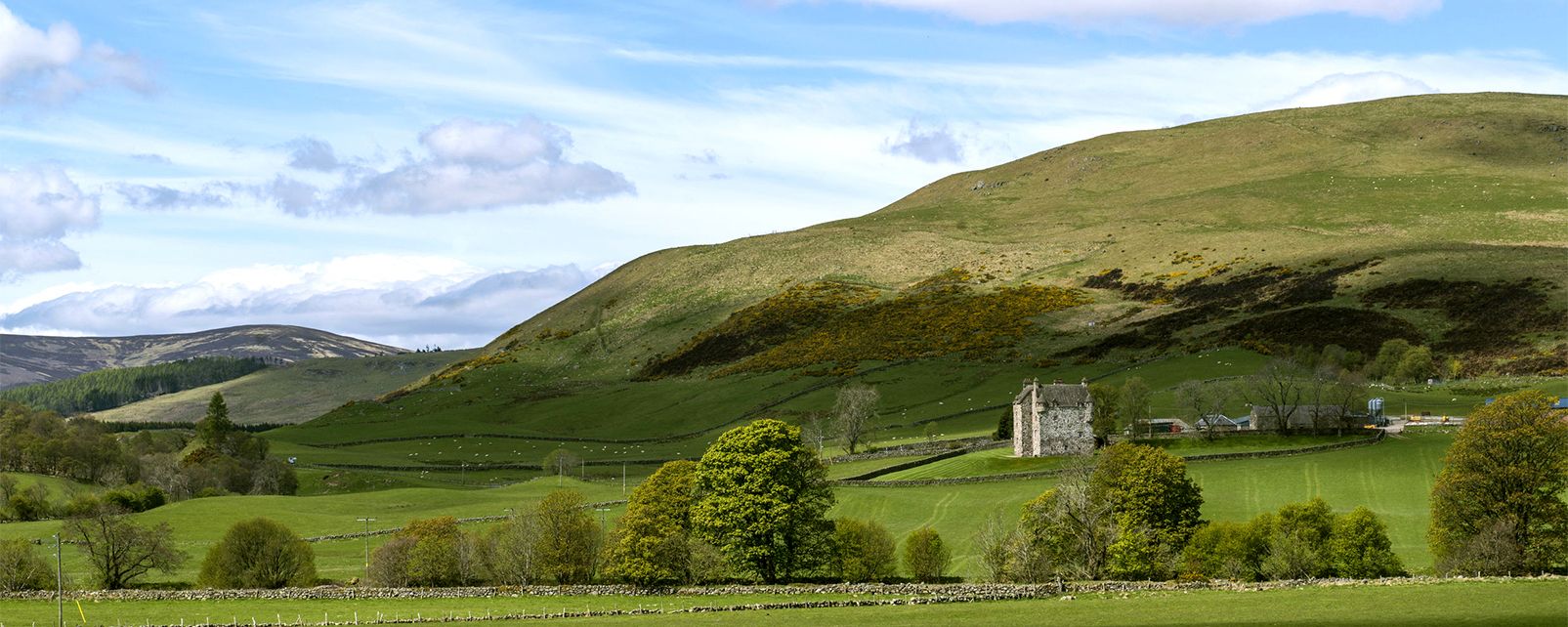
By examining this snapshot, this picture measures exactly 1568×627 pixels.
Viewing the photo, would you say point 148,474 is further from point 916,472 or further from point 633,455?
point 916,472

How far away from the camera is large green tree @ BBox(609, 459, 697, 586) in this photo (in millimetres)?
74250

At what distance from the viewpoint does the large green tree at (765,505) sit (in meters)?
75.3

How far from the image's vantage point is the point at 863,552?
77.1 m

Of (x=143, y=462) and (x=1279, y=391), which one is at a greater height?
(x=1279, y=391)

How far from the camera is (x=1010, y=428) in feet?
429

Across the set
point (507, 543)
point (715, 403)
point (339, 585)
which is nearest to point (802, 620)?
point (507, 543)

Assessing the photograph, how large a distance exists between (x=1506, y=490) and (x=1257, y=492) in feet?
98.5

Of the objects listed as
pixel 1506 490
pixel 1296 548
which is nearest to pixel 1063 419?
pixel 1296 548

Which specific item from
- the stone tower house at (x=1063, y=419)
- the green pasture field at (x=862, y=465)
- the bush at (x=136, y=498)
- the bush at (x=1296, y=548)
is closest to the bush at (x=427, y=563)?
the bush at (x=1296, y=548)

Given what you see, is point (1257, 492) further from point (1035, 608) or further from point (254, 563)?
point (254, 563)

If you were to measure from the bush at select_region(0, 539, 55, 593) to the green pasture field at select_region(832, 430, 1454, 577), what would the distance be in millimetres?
48299

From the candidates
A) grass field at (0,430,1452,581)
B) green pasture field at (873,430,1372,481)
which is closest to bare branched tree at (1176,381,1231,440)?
green pasture field at (873,430,1372,481)

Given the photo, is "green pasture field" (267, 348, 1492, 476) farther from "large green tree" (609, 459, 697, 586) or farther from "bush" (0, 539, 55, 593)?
"bush" (0, 539, 55, 593)

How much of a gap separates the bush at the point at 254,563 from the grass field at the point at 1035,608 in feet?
21.7
